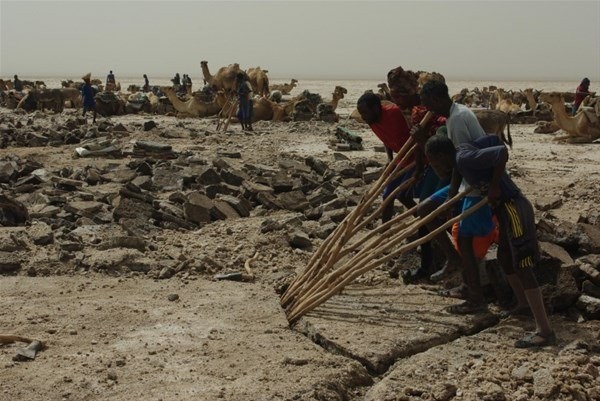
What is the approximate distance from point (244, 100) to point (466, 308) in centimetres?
1362

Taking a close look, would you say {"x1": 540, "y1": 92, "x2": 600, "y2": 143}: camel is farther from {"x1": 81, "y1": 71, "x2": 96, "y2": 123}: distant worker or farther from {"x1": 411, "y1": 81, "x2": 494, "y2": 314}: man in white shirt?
{"x1": 81, "y1": 71, "x2": 96, "y2": 123}: distant worker

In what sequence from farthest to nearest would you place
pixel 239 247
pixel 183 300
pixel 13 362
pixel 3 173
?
1. pixel 3 173
2. pixel 239 247
3. pixel 183 300
4. pixel 13 362

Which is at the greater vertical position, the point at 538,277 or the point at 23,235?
the point at 538,277

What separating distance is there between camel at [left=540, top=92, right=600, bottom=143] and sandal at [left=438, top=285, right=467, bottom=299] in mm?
11406

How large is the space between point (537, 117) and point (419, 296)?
1732cm

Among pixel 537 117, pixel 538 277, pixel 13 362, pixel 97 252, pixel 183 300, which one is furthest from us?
pixel 537 117

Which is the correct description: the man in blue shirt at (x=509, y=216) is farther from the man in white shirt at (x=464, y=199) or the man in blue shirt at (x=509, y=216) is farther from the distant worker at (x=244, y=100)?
the distant worker at (x=244, y=100)

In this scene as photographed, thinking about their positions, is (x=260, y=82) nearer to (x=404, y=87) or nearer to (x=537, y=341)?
(x=404, y=87)

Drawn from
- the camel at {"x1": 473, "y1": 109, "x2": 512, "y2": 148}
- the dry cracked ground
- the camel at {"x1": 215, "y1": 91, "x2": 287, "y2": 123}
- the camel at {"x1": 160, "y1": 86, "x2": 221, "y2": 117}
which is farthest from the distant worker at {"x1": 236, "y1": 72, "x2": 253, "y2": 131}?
the camel at {"x1": 473, "y1": 109, "x2": 512, "y2": 148}

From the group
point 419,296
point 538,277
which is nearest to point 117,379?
point 419,296

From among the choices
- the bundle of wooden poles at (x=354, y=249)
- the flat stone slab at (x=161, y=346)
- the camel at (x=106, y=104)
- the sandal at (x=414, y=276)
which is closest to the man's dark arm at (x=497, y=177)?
the bundle of wooden poles at (x=354, y=249)

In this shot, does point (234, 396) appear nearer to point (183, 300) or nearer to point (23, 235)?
point (183, 300)

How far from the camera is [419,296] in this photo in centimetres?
529

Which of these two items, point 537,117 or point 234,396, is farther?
point 537,117
